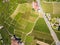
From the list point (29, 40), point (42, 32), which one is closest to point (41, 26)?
point (42, 32)

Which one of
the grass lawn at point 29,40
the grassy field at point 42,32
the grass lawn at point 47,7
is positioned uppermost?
the grass lawn at point 47,7

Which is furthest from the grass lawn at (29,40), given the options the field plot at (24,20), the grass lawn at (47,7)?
the grass lawn at (47,7)

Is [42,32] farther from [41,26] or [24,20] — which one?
[24,20]

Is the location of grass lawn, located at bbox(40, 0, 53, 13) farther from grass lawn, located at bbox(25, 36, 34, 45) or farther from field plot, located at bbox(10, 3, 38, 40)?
grass lawn, located at bbox(25, 36, 34, 45)

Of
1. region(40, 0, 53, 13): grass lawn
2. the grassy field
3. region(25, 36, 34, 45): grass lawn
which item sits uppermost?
region(40, 0, 53, 13): grass lawn

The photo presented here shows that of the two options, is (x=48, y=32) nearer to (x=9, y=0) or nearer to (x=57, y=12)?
(x=57, y=12)

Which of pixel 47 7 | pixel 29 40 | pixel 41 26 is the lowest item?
pixel 29 40

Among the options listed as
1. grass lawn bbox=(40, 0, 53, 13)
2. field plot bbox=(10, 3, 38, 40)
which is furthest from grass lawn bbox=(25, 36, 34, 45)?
grass lawn bbox=(40, 0, 53, 13)

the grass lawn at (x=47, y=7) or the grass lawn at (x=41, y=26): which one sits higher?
the grass lawn at (x=47, y=7)

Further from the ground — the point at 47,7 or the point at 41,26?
the point at 47,7

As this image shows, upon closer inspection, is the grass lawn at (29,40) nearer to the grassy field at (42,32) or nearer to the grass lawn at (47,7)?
the grassy field at (42,32)

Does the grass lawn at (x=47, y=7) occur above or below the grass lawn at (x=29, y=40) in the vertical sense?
above

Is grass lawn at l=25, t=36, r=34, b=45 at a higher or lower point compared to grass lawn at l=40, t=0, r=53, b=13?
lower

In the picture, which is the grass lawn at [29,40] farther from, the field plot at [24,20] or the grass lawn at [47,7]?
the grass lawn at [47,7]
